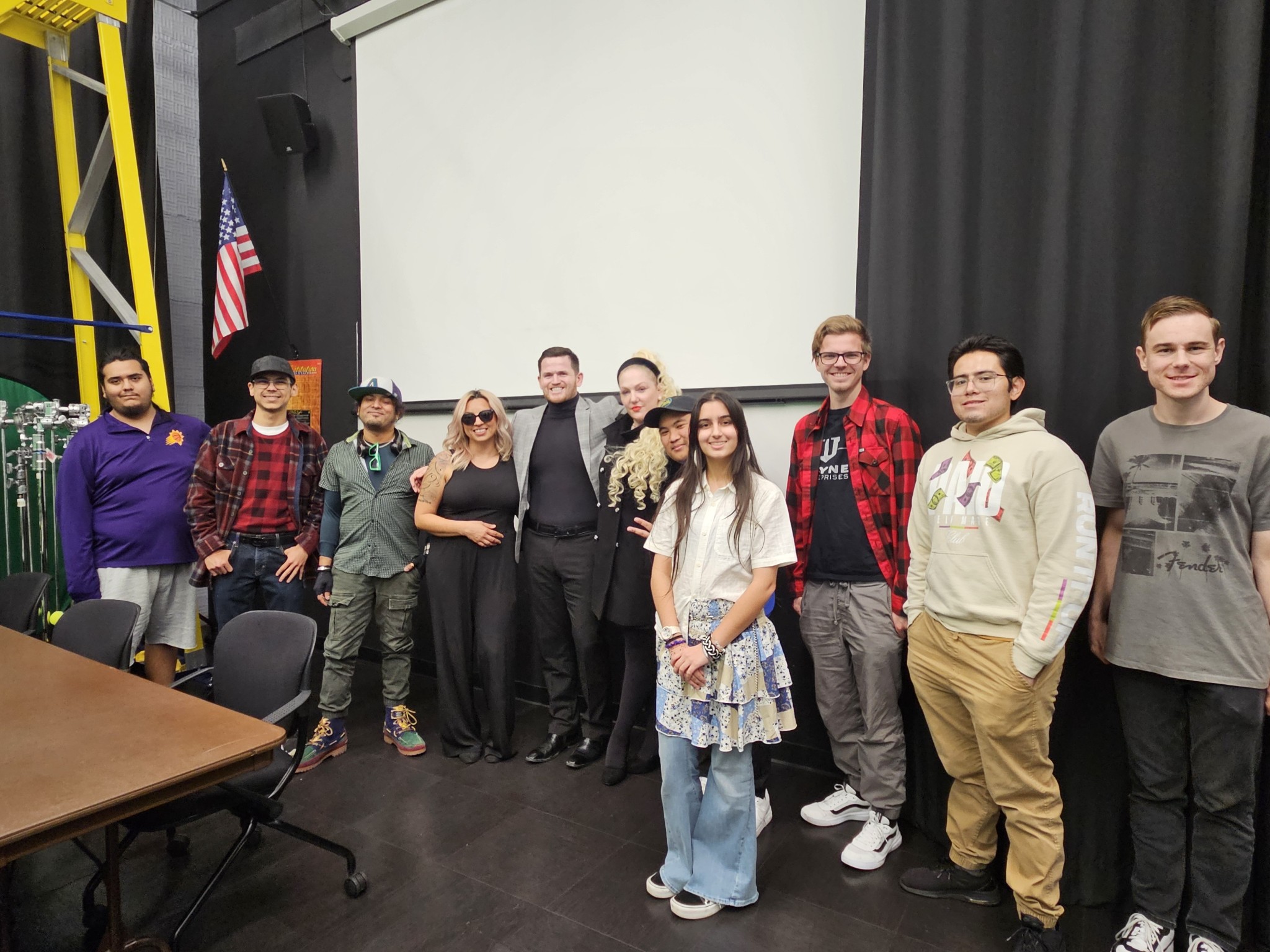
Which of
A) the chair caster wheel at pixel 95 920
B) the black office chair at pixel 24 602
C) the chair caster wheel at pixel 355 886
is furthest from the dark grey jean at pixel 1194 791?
the black office chair at pixel 24 602

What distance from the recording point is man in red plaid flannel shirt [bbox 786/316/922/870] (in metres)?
2.39

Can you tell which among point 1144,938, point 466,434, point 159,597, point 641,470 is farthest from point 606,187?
point 1144,938

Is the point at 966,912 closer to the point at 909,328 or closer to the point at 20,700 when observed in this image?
the point at 909,328

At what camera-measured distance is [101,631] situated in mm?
2441

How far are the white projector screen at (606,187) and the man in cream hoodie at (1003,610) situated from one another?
3.45 ft

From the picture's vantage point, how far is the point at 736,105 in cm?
315

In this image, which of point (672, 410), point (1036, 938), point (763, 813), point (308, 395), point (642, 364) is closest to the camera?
point (1036, 938)

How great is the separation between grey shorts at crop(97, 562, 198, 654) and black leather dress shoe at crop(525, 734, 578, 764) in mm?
1733

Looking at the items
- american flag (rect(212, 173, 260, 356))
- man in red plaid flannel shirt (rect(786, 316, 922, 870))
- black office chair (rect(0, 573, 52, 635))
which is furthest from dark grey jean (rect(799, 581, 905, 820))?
american flag (rect(212, 173, 260, 356))

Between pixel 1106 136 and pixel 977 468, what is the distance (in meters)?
1.11

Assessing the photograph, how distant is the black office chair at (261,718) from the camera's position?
1.91 meters

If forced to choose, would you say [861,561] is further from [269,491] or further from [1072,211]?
[269,491]

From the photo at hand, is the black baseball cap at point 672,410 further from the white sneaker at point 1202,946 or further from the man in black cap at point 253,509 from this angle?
the white sneaker at point 1202,946

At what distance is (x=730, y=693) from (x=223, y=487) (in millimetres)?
2552
